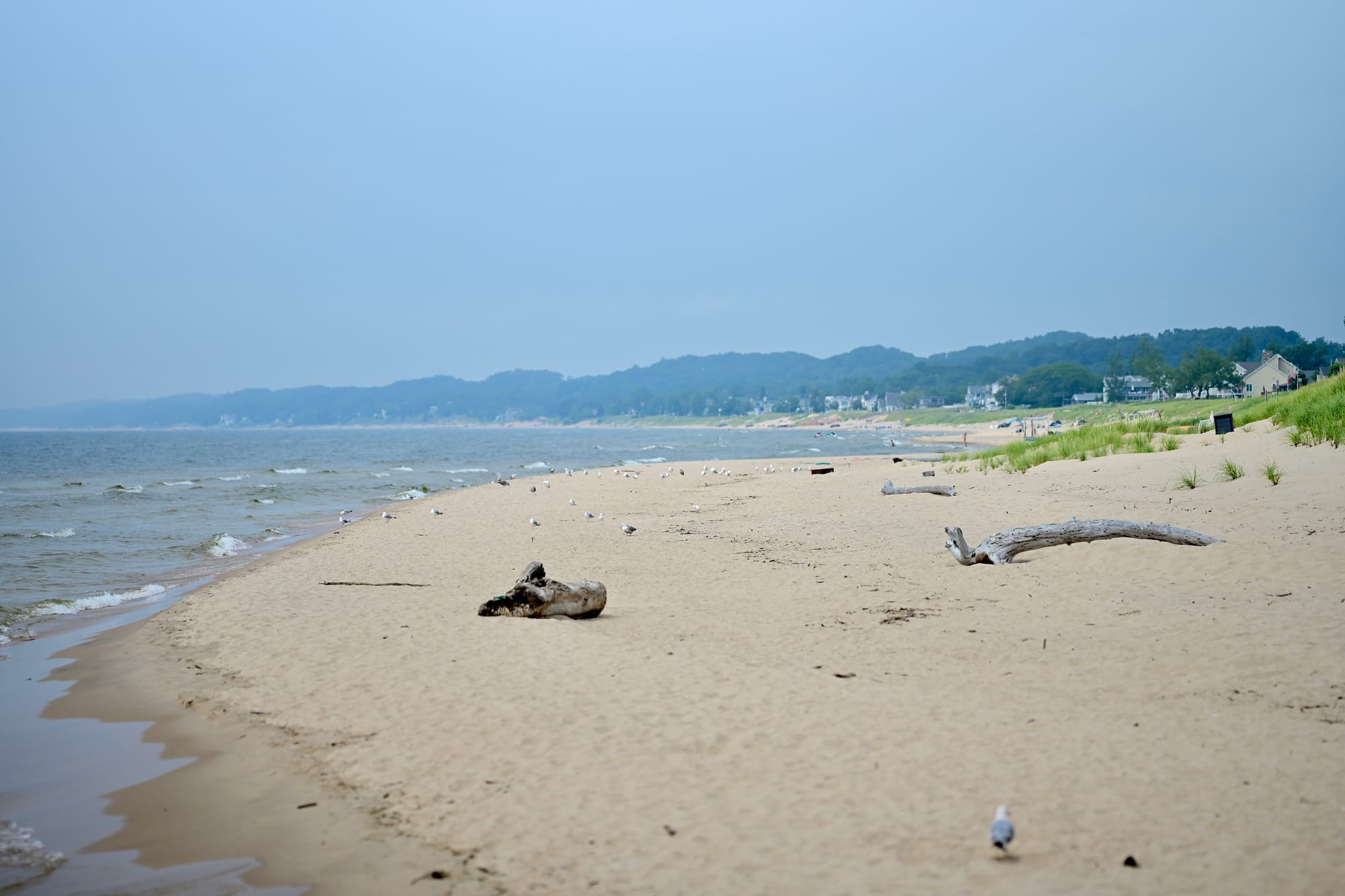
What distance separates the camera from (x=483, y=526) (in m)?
19.4

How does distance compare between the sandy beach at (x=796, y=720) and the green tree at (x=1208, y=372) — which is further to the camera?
the green tree at (x=1208, y=372)

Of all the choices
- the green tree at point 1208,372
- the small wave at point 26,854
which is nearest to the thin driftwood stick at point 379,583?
the small wave at point 26,854

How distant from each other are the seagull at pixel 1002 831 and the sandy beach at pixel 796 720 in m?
0.06

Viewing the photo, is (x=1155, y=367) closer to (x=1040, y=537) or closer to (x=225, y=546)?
(x=1040, y=537)

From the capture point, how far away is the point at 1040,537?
11133 millimetres

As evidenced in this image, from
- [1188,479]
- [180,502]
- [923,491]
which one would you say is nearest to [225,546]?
[180,502]

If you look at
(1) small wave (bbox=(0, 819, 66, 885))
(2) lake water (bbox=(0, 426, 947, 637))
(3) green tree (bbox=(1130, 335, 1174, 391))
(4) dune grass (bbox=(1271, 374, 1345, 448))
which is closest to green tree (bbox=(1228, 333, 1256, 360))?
(3) green tree (bbox=(1130, 335, 1174, 391))

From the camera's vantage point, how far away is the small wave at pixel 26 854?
465cm

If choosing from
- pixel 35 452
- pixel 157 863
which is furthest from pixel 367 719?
pixel 35 452

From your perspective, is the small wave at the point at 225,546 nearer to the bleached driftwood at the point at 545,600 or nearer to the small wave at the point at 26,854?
the bleached driftwood at the point at 545,600

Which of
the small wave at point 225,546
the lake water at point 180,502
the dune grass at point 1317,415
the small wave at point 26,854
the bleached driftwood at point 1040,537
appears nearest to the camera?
the small wave at point 26,854

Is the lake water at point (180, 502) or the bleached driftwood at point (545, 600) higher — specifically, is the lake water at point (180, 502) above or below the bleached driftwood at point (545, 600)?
below

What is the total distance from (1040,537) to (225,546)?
17184 millimetres

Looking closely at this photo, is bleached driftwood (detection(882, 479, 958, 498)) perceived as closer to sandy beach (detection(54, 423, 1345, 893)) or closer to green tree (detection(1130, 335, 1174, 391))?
sandy beach (detection(54, 423, 1345, 893))
